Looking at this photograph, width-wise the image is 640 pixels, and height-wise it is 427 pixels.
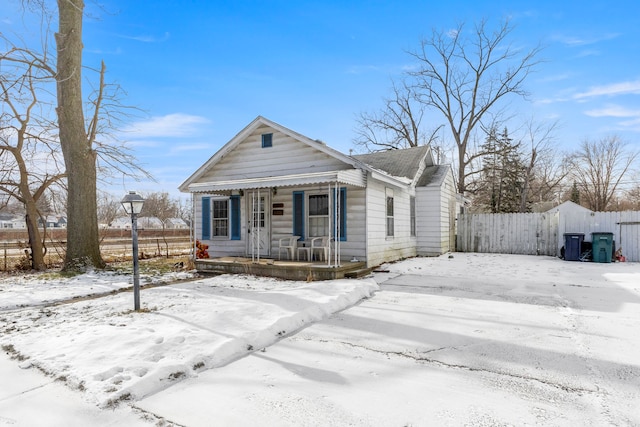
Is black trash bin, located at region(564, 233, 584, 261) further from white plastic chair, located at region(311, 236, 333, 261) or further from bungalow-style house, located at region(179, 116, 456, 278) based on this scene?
white plastic chair, located at region(311, 236, 333, 261)

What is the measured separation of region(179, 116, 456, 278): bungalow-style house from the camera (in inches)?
380

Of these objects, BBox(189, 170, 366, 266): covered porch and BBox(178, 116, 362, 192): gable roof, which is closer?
BBox(189, 170, 366, 266): covered porch

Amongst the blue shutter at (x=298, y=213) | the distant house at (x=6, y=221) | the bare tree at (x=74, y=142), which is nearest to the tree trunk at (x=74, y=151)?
the bare tree at (x=74, y=142)

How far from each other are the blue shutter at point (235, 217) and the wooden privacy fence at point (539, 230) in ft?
32.7

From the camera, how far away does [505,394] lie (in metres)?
2.90

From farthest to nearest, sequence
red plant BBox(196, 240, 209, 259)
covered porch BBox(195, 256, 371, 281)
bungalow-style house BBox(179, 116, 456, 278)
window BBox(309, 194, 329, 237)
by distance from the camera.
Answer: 1. red plant BBox(196, 240, 209, 259)
2. window BBox(309, 194, 329, 237)
3. bungalow-style house BBox(179, 116, 456, 278)
4. covered porch BBox(195, 256, 371, 281)

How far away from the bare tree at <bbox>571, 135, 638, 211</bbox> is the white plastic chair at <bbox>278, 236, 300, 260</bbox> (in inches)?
1219

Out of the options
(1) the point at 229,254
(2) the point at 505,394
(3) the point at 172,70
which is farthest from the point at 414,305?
(3) the point at 172,70

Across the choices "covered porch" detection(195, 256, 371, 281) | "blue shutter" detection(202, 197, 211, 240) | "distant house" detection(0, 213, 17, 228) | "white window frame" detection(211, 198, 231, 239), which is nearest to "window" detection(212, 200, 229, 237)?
"white window frame" detection(211, 198, 231, 239)

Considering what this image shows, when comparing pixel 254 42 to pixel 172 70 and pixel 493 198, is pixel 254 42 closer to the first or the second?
pixel 172 70

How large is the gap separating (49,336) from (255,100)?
12.5 m

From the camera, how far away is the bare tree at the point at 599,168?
1204 inches

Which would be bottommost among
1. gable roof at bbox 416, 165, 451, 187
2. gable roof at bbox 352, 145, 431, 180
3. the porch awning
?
the porch awning

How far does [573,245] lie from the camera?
12.2m
